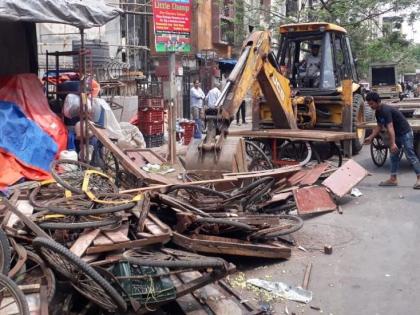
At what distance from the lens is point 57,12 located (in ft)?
27.0

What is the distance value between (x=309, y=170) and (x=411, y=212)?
177 cm

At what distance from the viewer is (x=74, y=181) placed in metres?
7.11

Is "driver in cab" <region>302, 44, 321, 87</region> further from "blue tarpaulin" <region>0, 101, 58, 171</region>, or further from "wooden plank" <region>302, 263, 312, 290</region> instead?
"wooden plank" <region>302, 263, 312, 290</region>

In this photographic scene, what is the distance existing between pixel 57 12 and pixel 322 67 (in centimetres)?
590

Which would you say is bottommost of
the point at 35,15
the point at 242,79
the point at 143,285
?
the point at 143,285

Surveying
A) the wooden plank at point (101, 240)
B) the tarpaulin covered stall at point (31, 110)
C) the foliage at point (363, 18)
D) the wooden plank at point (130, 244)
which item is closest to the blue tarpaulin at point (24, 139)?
the tarpaulin covered stall at point (31, 110)

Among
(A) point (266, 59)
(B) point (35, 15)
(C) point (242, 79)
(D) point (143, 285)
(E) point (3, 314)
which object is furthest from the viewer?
(A) point (266, 59)

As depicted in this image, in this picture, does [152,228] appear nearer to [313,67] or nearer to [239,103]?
[239,103]

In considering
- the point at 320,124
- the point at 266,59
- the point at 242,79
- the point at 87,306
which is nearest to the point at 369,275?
the point at 87,306

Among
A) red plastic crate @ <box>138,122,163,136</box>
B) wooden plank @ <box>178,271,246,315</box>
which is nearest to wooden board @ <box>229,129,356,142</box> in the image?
red plastic crate @ <box>138,122,163,136</box>

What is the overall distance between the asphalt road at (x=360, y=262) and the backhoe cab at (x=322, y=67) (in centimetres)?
307

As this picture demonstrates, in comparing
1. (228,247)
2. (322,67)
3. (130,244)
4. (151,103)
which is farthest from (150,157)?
(151,103)

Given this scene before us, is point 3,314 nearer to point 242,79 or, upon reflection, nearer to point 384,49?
point 242,79

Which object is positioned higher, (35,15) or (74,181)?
(35,15)
